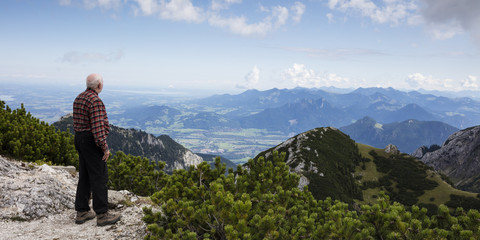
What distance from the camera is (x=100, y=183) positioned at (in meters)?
7.92

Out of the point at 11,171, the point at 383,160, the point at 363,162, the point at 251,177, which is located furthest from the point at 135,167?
the point at 383,160

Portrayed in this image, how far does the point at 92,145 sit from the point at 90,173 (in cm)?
93

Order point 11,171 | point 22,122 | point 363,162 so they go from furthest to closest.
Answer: point 363,162 → point 22,122 → point 11,171

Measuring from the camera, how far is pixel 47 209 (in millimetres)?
9258

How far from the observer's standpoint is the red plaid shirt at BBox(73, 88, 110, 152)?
7.35 metres

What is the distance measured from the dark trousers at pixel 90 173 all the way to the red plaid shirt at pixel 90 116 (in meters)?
0.27

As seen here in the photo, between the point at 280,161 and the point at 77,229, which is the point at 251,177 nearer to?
the point at 280,161

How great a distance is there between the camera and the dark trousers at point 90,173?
750cm

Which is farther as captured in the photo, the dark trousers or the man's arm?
the dark trousers

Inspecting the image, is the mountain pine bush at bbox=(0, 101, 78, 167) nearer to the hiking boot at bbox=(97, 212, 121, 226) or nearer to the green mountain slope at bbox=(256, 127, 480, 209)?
the hiking boot at bbox=(97, 212, 121, 226)

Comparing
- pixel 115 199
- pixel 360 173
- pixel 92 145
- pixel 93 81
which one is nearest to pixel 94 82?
pixel 93 81

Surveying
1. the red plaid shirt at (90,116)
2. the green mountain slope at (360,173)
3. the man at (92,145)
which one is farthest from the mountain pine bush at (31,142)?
the green mountain slope at (360,173)

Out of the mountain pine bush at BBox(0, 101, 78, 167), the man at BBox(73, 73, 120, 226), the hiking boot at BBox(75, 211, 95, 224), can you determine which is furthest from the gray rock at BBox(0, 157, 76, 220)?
the mountain pine bush at BBox(0, 101, 78, 167)

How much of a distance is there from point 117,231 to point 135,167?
728 centimetres
